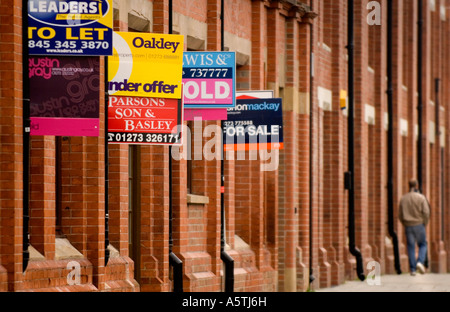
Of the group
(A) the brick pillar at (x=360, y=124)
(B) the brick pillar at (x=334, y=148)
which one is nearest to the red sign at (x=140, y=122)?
(B) the brick pillar at (x=334, y=148)

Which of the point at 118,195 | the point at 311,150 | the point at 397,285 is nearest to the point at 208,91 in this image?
the point at 118,195

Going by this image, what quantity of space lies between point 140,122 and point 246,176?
315 inches

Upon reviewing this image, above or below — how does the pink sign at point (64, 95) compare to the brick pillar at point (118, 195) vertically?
above

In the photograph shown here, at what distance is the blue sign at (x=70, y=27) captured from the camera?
1364 centimetres

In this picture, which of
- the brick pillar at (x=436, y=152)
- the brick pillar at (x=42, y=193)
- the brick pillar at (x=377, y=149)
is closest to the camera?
the brick pillar at (x=42, y=193)

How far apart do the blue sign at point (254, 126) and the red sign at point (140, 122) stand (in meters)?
3.89

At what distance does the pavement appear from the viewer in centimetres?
2568

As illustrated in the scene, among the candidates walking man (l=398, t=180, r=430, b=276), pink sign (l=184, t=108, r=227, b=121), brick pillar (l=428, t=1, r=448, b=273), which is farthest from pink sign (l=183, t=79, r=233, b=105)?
brick pillar (l=428, t=1, r=448, b=273)

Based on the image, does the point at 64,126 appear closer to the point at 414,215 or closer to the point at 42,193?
the point at 42,193

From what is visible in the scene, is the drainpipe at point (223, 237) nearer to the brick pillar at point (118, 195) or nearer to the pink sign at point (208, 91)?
the pink sign at point (208, 91)

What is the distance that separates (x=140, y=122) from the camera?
52.3ft

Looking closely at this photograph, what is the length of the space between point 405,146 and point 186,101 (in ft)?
70.3

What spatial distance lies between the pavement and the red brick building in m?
0.56
